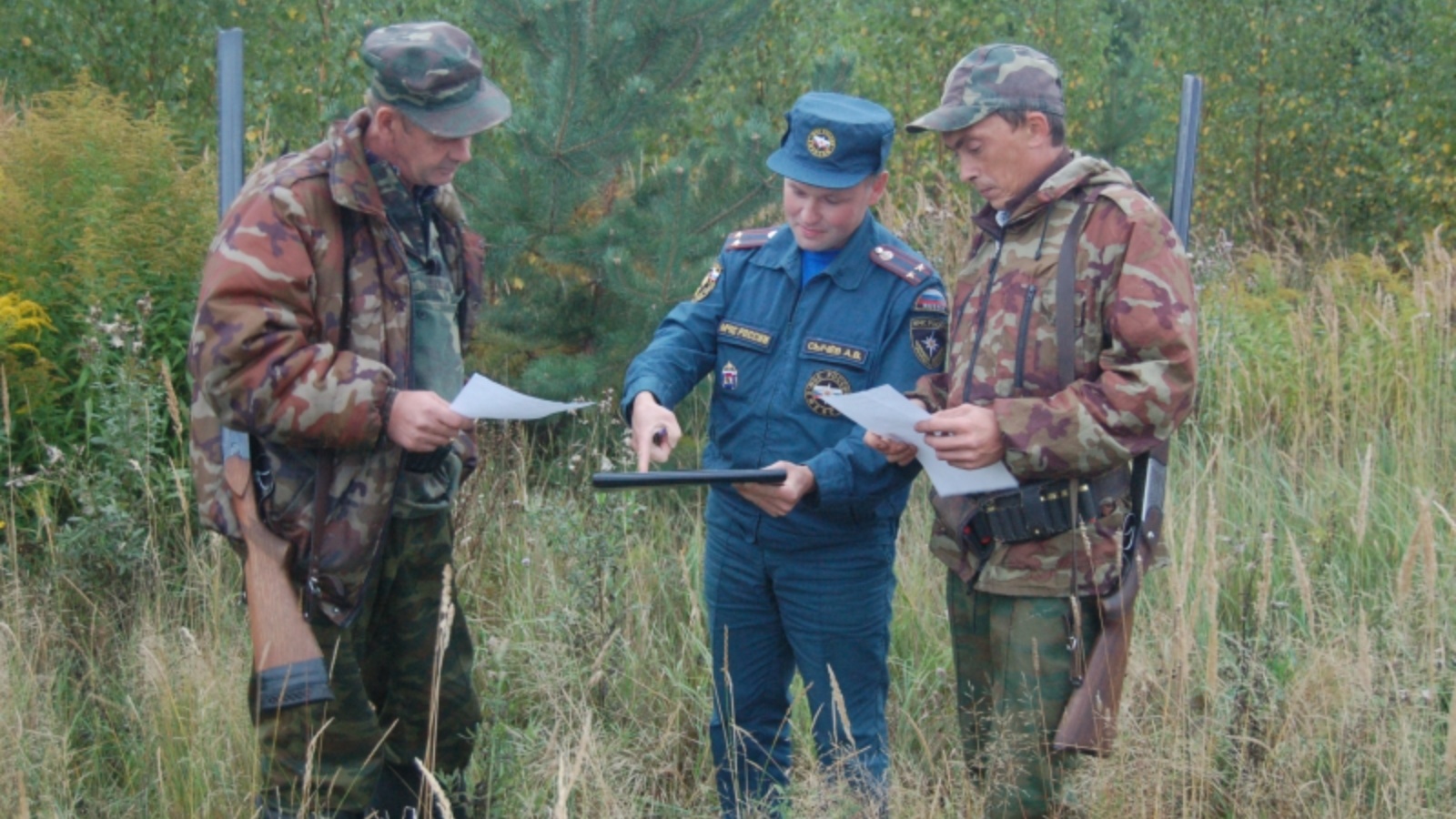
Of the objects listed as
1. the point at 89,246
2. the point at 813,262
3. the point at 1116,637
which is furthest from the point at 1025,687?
the point at 89,246

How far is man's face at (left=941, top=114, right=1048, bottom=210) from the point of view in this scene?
2992mm

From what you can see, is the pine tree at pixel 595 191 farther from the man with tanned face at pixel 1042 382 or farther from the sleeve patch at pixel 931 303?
the man with tanned face at pixel 1042 382

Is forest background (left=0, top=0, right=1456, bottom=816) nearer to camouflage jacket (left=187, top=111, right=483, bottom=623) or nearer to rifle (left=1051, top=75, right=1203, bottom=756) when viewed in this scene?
rifle (left=1051, top=75, right=1203, bottom=756)

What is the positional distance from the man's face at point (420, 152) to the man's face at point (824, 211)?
77cm

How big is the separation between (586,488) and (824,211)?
2379mm

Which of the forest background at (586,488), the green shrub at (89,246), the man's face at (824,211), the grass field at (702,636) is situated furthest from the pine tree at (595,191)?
the man's face at (824,211)

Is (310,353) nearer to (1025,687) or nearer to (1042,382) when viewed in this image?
(1042,382)

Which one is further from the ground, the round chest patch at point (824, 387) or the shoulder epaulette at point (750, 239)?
the shoulder epaulette at point (750, 239)

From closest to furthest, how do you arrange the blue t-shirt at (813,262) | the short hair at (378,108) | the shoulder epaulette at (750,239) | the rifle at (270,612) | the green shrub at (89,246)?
the rifle at (270,612) → the short hair at (378,108) → the blue t-shirt at (813,262) → the shoulder epaulette at (750,239) → the green shrub at (89,246)

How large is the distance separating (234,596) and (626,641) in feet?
4.12

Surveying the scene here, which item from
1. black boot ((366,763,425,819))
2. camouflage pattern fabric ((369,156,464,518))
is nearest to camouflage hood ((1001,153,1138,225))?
camouflage pattern fabric ((369,156,464,518))

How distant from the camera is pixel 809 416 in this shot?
3.32 metres

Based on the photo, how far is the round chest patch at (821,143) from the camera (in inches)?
127

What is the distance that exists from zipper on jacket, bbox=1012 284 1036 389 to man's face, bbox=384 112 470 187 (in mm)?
1240
